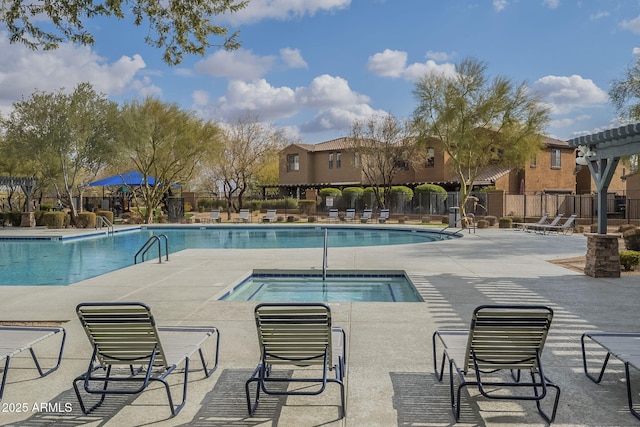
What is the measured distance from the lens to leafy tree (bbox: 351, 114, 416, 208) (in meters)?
38.8

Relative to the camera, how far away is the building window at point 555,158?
1503 inches

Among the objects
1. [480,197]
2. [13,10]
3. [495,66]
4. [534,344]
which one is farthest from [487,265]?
[480,197]

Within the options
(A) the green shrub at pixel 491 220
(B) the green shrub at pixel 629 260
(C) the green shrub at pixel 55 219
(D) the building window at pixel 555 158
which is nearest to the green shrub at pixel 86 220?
(C) the green shrub at pixel 55 219

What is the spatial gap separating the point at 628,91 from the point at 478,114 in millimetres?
10151

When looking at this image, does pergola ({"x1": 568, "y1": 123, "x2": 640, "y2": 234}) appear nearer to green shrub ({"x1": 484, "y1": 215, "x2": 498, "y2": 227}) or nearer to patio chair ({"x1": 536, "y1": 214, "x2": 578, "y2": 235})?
patio chair ({"x1": 536, "y1": 214, "x2": 578, "y2": 235})

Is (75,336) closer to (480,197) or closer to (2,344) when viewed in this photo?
(2,344)

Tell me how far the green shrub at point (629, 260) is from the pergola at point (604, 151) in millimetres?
1536

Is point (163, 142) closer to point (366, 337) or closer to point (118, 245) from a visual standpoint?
point (118, 245)

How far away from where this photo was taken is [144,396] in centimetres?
430

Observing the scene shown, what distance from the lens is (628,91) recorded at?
18.9 metres

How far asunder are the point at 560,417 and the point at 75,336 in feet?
17.2

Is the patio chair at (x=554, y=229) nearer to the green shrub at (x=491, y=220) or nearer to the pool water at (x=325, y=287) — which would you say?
the green shrub at (x=491, y=220)

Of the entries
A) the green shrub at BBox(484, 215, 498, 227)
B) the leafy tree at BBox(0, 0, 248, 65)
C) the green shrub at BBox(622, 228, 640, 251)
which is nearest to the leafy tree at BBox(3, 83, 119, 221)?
the leafy tree at BBox(0, 0, 248, 65)

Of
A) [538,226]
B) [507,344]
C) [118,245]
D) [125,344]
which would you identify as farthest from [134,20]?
[538,226]
